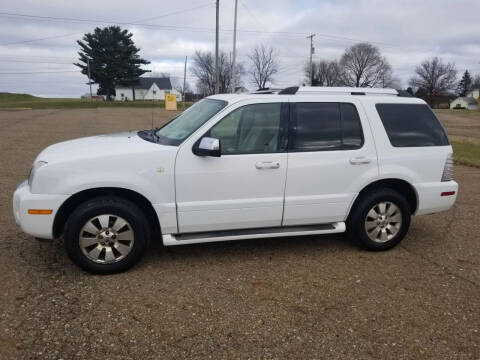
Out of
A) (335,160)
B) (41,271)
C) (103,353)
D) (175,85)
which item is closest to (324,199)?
(335,160)

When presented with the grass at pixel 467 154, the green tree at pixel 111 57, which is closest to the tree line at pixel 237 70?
the green tree at pixel 111 57

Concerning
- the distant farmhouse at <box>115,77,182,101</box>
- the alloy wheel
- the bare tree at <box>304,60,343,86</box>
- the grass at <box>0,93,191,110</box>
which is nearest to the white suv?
the alloy wheel

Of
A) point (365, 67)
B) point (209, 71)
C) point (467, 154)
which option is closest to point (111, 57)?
point (209, 71)

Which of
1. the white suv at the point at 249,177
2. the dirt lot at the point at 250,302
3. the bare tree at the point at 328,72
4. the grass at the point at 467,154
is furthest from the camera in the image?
the bare tree at the point at 328,72

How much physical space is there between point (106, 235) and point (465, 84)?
138610 millimetres

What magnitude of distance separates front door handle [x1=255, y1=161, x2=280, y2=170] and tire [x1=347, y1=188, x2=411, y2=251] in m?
1.14

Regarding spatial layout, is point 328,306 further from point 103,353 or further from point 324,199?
point 103,353

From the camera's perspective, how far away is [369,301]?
3701 millimetres

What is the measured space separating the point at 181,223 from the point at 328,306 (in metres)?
1.58

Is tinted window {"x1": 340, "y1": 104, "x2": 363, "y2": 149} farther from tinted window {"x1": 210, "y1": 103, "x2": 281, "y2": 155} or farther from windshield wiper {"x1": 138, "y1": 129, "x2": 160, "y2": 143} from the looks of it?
windshield wiper {"x1": 138, "y1": 129, "x2": 160, "y2": 143}

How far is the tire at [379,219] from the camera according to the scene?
4699 mm

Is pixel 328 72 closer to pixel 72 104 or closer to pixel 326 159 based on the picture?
pixel 72 104

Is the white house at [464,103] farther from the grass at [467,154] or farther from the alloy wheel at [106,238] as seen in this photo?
the alloy wheel at [106,238]

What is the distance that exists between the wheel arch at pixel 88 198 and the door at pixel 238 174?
36cm
